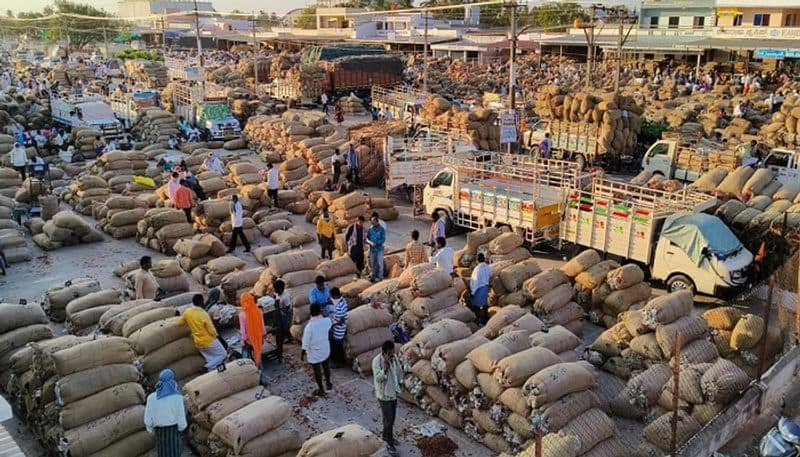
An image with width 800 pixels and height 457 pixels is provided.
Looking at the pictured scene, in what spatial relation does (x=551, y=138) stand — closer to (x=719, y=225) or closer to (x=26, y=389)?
(x=719, y=225)

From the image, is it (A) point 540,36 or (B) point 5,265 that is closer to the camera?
(B) point 5,265

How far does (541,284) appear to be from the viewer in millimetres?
11086

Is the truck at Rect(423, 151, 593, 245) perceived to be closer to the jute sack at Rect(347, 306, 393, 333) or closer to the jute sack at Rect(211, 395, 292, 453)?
the jute sack at Rect(347, 306, 393, 333)

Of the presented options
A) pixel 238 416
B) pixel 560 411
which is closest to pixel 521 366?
→ pixel 560 411

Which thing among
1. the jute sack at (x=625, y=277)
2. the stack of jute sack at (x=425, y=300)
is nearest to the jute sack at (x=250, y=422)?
the stack of jute sack at (x=425, y=300)

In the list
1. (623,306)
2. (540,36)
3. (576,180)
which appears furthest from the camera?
(540,36)

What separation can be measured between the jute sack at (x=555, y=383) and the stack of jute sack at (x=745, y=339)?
2.81 meters

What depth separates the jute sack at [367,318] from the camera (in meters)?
9.84

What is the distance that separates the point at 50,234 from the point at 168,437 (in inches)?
415

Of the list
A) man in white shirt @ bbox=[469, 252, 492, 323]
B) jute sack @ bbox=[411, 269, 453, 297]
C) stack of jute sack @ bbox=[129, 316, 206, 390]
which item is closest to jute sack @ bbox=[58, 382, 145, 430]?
stack of jute sack @ bbox=[129, 316, 206, 390]

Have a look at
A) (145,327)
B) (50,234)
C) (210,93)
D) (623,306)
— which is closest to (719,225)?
(623,306)

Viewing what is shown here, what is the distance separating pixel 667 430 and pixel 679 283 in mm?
5252

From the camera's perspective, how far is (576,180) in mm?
14203

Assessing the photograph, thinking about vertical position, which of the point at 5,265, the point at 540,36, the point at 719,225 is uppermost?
the point at 540,36
